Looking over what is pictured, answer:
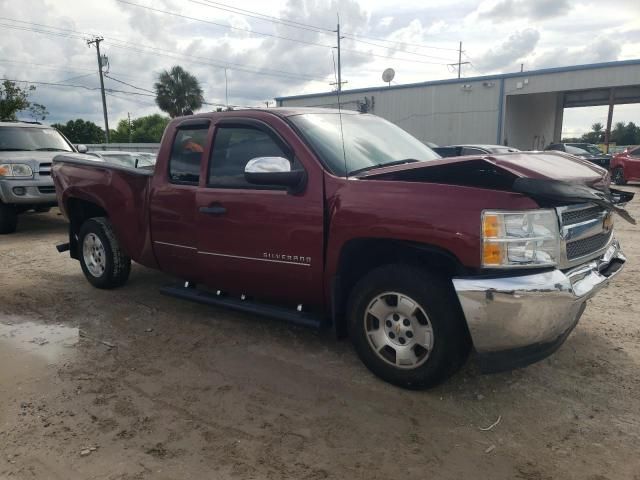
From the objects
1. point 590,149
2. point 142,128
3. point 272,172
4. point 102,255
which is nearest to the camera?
point 272,172

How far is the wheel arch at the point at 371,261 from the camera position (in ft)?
10.4

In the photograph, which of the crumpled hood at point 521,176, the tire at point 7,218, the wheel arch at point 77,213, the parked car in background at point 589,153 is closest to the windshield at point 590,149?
the parked car in background at point 589,153

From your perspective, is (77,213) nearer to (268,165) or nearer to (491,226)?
(268,165)

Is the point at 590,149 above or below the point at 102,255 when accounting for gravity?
above

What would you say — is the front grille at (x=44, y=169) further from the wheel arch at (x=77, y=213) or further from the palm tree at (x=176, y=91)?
the palm tree at (x=176, y=91)

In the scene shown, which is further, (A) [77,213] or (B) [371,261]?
(A) [77,213]

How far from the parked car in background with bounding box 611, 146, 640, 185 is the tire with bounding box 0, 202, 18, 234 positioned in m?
18.4

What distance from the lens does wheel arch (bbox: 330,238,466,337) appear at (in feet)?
10.4

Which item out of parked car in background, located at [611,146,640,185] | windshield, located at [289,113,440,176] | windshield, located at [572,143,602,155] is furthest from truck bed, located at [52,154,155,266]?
windshield, located at [572,143,602,155]

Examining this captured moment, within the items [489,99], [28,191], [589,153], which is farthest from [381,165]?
[489,99]

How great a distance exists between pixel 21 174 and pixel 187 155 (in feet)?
20.3

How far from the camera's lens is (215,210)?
4016 mm

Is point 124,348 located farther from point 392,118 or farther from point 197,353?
point 392,118

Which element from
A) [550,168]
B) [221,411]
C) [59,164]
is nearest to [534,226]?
[550,168]
